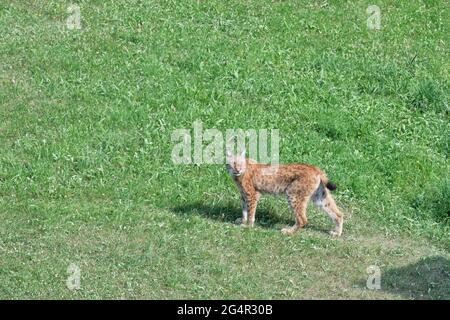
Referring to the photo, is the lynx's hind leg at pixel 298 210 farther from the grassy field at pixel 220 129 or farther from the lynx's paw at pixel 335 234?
the lynx's paw at pixel 335 234

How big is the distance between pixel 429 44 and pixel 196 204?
20.5 feet

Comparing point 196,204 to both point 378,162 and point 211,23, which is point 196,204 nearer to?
point 378,162

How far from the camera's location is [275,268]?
43.9ft

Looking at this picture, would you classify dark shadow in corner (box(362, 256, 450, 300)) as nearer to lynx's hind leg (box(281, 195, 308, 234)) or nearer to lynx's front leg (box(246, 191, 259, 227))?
lynx's hind leg (box(281, 195, 308, 234))

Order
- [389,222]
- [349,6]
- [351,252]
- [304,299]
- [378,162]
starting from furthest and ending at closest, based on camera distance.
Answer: [349,6], [378,162], [389,222], [351,252], [304,299]

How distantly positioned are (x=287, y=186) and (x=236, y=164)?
2.23ft

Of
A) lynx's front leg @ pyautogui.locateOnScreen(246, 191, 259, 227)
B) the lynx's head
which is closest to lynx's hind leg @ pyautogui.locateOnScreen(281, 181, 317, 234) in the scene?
lynx's front leg @ pyautogui.locateOnScreen(246, 191, 259, 227)

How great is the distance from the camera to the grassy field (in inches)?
525

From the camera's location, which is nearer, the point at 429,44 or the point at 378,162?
the point at 378,162

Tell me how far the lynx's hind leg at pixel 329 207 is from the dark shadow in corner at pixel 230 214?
0.19 metres

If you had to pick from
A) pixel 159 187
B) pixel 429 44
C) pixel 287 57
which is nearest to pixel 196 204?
pixel 159 187

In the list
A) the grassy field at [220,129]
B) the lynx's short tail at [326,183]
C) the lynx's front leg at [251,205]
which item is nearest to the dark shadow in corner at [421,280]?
the grassy field at [220,129]

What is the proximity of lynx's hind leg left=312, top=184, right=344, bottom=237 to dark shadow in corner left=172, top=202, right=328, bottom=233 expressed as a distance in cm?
19

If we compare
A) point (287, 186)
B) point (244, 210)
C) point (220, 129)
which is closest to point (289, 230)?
point (287, 186)
